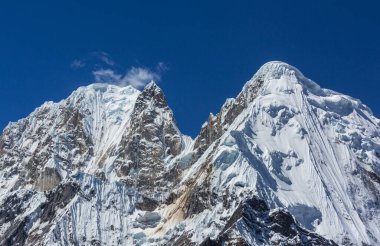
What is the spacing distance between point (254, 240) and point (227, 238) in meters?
5.23

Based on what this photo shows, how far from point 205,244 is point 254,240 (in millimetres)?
9336

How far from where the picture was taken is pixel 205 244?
19962 cm

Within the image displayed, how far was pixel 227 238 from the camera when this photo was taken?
19850 cm

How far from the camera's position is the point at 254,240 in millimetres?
199250

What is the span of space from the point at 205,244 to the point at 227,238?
4475mm
